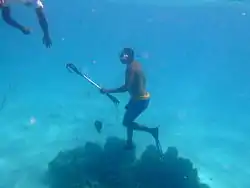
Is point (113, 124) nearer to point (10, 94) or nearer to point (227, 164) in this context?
point (227, 164)

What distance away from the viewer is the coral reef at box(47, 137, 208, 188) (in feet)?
39.5

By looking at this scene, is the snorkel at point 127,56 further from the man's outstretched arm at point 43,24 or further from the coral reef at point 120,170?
the coral reef at point 120,170

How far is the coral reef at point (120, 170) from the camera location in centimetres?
1205

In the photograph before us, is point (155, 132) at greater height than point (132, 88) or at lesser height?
lesser

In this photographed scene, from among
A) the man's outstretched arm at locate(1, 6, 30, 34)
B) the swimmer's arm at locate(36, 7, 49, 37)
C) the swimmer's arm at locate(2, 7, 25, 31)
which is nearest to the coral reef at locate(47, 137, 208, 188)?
the swimmer's arm at locate(36, 7, 49, 37)

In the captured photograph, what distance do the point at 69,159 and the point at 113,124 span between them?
874cm

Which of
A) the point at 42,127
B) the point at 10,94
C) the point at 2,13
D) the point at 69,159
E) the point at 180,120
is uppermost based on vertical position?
the point at 2,13

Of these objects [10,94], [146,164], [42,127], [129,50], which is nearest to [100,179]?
[146,164]

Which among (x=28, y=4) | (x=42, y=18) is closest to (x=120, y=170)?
(x=42, y=18)

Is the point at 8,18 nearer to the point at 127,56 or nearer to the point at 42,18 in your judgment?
the point at 42,18

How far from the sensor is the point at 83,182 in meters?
12.0

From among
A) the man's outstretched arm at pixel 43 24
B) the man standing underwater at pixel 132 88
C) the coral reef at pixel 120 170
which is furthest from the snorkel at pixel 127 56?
the coral reef at pixel 120 170

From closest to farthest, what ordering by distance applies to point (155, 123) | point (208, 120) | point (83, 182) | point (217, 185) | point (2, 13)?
point (2, 13) → point (83, 182) → point (217, 185) → point (155, 123) → point (208, 120)

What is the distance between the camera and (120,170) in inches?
489
